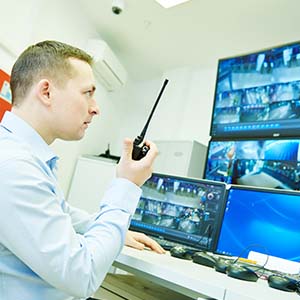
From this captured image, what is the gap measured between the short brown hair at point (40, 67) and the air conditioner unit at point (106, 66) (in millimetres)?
2182

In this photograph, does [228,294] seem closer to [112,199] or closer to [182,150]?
[112,199]

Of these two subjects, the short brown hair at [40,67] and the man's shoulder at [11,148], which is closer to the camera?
the man's shoulder at [11,148]

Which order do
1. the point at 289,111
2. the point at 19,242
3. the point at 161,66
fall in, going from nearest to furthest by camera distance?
the point at 19,242 < the point at 289,111 < the point at 161,66

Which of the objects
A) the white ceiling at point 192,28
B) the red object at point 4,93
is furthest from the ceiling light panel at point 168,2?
the red object at point 4,93

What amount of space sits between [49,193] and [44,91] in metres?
0.31

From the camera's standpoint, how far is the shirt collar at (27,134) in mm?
789

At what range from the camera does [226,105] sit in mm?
2111

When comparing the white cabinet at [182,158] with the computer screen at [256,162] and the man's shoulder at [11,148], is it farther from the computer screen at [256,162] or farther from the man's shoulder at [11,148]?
the man's shoulder at [11,148]

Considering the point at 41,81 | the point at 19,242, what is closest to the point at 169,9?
Result: the point at 41,81

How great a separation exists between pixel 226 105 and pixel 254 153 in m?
0.38

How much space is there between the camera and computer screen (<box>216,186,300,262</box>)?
1215 mm

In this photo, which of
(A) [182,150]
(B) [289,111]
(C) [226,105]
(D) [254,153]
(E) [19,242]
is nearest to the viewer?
(E) [19,242]

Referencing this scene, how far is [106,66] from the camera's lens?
10.6 feet

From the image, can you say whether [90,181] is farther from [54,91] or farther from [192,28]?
[54,91]
